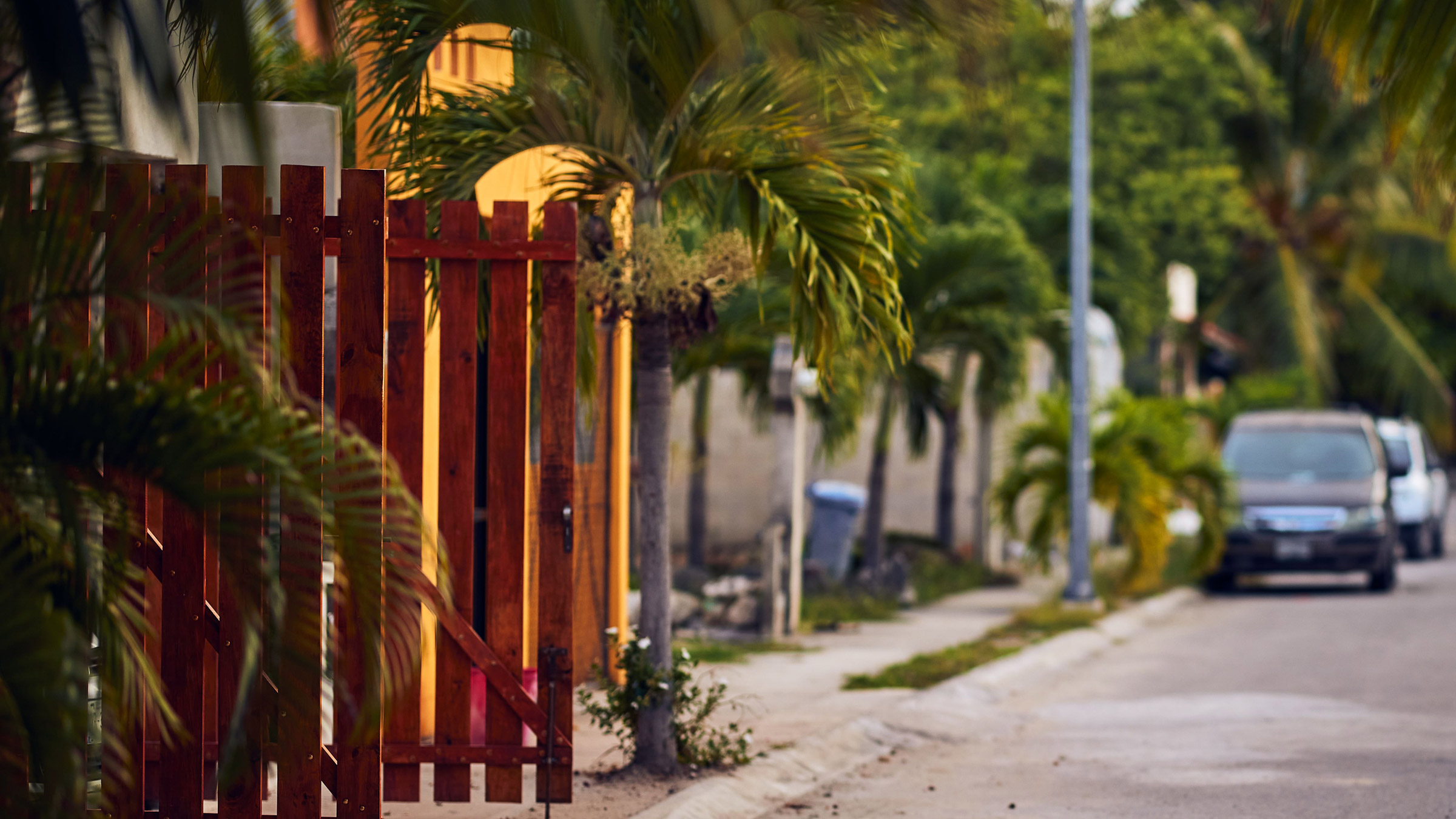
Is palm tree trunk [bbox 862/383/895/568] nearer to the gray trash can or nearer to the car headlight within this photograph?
the gray trash can

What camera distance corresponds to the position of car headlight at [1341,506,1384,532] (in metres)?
18.3

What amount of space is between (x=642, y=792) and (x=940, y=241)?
10.6 metres

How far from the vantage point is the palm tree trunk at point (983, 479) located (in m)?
20.2

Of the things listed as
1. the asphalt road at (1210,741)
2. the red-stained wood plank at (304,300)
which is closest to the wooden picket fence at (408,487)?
the red-stained wood plank at (304,300)

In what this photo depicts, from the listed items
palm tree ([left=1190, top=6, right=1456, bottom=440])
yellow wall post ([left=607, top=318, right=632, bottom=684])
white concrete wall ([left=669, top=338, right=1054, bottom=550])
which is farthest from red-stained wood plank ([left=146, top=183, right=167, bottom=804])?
palm tree ([left=1190, top=6, right=1456, bottom=440])

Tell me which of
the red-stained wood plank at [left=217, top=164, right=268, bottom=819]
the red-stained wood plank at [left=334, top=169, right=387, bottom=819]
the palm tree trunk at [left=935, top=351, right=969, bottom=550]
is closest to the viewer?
the red-stained wood plank at [left=217, top=164, right=268, bottom=819]

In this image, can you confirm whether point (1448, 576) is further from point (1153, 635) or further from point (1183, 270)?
point (1183, 270)

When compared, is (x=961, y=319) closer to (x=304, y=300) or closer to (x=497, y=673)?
(x=497, y=673)

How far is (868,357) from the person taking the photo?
8555mm

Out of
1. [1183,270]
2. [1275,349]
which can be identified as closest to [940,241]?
[1275,349]

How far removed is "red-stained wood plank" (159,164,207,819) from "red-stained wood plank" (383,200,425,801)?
2.20ft

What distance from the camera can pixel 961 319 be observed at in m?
17.2

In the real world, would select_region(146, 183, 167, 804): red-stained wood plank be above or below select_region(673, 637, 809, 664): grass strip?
above

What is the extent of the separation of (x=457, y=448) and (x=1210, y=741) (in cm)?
514
